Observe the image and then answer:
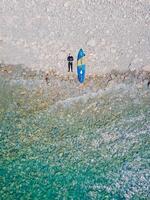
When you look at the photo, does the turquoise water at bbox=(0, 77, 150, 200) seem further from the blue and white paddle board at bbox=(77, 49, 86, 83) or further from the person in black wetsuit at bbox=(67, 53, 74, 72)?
the person in black wetsuit at bbox=(67, 53, 74, 72)

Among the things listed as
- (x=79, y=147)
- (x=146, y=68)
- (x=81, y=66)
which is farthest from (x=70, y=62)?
(x=79, y=147)

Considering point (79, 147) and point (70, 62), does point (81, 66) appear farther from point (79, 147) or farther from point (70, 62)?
point (79, 147)

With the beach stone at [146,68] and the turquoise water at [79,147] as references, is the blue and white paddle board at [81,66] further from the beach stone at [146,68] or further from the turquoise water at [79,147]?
the beach stone at [146,68]

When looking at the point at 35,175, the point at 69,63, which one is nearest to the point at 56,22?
the point at 69,63

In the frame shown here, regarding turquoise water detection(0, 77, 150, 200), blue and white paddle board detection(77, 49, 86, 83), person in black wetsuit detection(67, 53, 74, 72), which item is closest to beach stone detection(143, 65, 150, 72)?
turquoise water detection(0, 77, 150, 200)

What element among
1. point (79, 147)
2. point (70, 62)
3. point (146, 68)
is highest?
point (70, 62)
